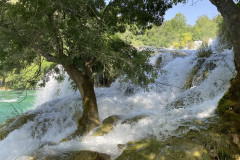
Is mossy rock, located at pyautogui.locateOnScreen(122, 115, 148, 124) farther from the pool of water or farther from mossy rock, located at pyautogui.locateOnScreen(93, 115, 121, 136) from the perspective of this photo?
the pool of water

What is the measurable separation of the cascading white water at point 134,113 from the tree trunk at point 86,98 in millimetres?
661

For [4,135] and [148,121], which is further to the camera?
[4,135]

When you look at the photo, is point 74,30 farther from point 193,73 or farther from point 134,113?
point 193,73

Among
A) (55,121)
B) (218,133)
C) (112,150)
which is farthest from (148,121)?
(55,121)

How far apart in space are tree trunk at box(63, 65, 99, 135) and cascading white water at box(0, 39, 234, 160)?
0.66 metres

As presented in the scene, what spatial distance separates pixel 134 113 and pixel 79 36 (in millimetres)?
3010

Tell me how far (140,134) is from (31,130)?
423 centimetres

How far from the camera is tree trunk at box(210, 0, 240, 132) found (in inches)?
150

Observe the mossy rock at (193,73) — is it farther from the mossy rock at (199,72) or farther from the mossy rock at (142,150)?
the mossy rock at (142,150)

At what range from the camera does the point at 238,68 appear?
4266 mm

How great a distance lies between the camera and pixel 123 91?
32.3 feet

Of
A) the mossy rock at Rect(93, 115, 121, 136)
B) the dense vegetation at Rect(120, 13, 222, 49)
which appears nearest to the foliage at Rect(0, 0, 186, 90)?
the mossy rock at Rect(93, 115, 121, 136)

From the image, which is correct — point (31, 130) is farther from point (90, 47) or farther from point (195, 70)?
point (195, 70)

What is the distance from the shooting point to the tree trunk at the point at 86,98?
6363mm
